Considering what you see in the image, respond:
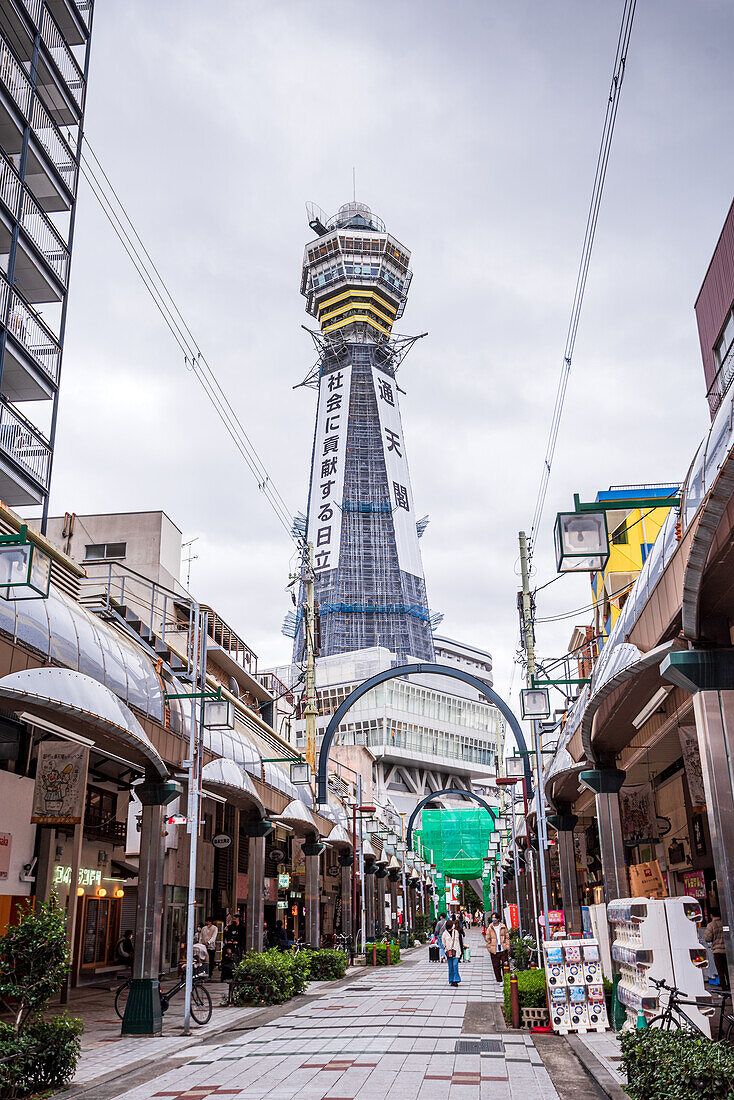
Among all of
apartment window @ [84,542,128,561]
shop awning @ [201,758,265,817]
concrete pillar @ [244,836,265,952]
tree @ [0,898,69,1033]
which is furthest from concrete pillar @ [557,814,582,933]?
apartment window @ [84,542,128,561]

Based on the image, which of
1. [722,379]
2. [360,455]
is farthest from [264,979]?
[360,455]

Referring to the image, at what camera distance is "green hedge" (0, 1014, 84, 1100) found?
10.7 m

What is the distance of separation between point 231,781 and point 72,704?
29.5 ft

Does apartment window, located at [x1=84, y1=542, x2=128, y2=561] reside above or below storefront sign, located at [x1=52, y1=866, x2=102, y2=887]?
above

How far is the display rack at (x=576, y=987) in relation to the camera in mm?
16781

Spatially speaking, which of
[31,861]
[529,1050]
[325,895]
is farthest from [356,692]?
[529,1050]

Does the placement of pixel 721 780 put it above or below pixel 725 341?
below

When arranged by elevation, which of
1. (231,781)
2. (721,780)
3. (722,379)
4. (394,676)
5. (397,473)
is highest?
(397,473)

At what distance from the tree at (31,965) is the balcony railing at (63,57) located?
35.1 m

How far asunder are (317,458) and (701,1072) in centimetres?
14275

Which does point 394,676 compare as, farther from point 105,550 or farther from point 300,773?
point 300,773

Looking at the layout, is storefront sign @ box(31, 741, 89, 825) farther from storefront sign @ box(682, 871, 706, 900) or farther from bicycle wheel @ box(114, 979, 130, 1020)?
storefront sign @ box(682, 871, 706, 900)

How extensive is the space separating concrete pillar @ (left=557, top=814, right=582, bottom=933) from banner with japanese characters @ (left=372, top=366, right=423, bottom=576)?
356 ft

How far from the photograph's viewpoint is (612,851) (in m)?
19.1
